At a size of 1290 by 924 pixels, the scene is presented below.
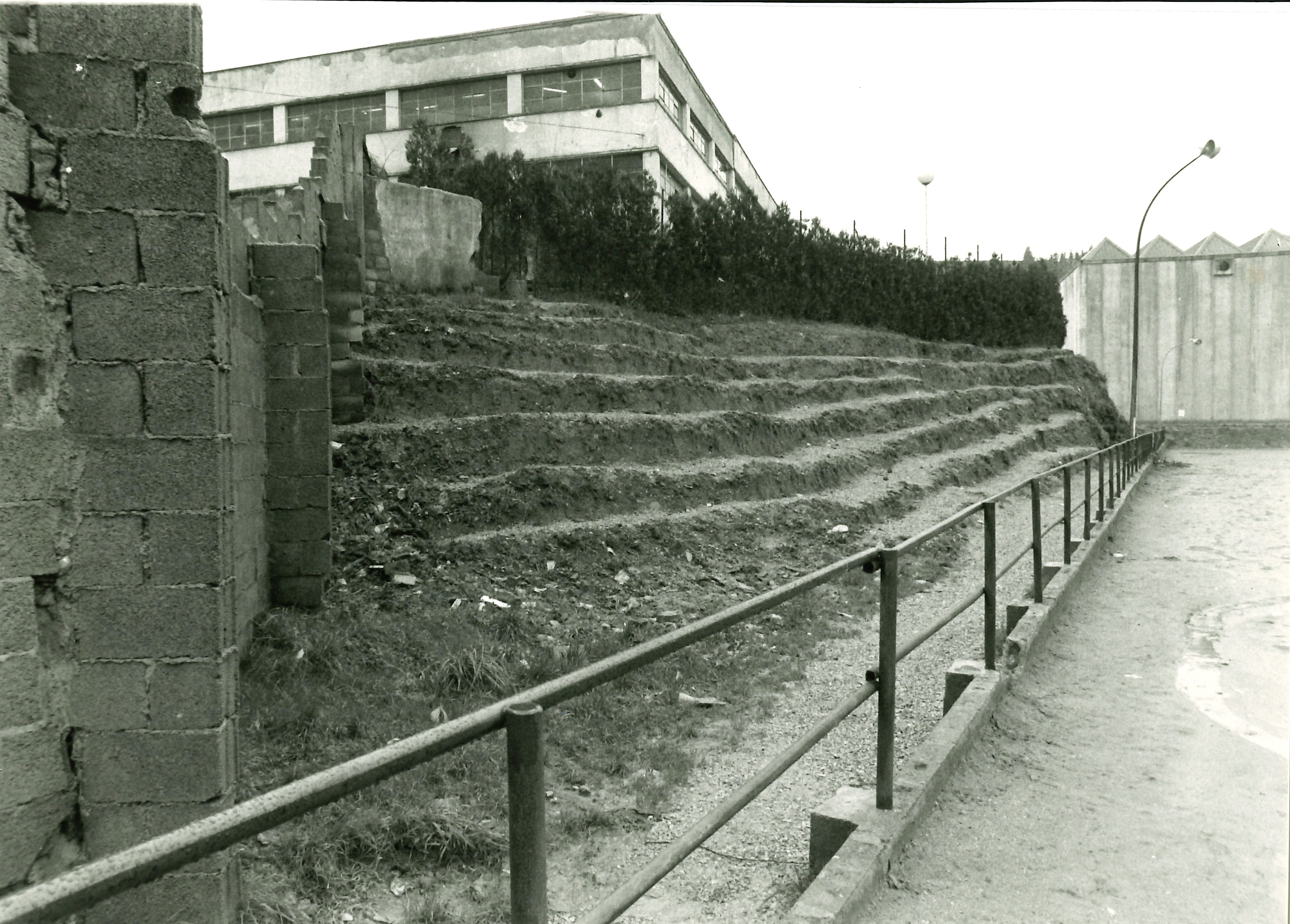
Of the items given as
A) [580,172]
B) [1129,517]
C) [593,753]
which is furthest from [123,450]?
[580,172]

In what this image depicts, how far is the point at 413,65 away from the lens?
95.9ft

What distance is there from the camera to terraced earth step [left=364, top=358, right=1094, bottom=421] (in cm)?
1039

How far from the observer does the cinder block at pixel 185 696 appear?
368 cm

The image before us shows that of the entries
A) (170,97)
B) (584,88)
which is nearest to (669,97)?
Result: (584,88)

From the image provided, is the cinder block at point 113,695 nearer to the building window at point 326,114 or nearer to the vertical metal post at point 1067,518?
the vertical metal post at point 1067,518

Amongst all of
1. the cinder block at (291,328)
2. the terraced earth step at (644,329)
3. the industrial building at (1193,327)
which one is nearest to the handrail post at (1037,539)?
the cinder block at (291,328)

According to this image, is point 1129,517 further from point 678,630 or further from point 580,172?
point 678,630

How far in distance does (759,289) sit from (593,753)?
17.9 metres

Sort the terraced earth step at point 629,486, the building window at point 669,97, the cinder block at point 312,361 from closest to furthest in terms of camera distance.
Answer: the cinder block at point 312,361 < the terraced earth step at point 629,486 < the building window at point 669,97

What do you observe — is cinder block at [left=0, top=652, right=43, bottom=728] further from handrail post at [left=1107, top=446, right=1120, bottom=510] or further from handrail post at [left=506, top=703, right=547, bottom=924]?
handrail post at [left=1107, top=446, right=1120, bottom=510]

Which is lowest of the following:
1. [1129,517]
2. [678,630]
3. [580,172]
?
Result: [1129,517]

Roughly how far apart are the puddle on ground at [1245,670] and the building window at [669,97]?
2281cm

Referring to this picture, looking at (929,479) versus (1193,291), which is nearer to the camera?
(929,479)

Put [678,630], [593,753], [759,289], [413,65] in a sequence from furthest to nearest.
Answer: [413,65]
[759,289]
[593,753]
[678,630]
